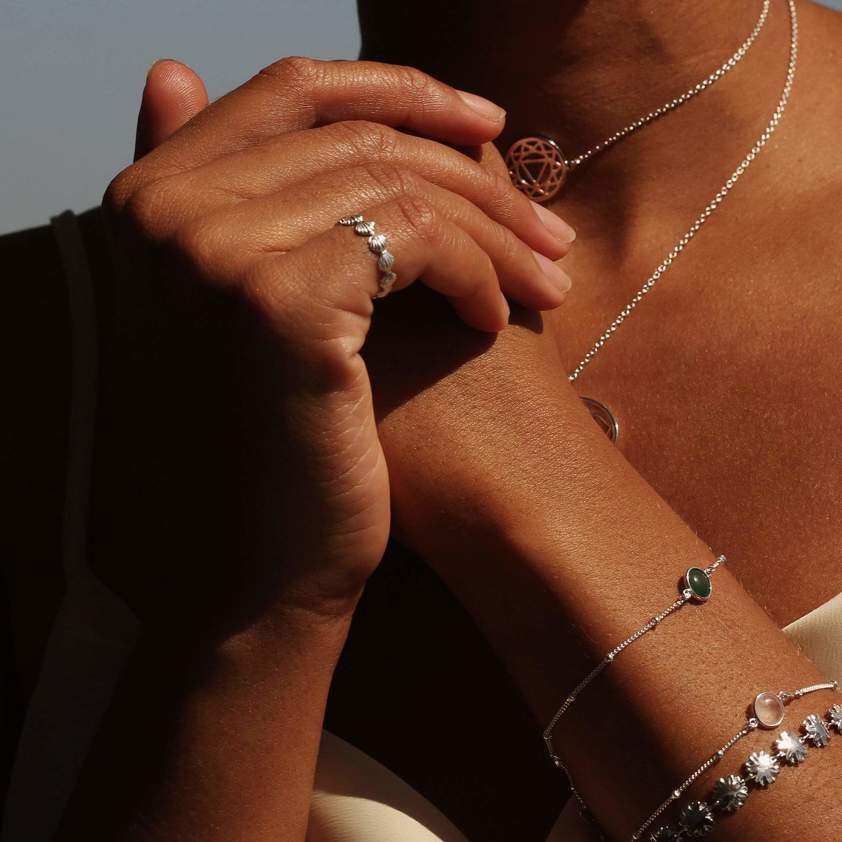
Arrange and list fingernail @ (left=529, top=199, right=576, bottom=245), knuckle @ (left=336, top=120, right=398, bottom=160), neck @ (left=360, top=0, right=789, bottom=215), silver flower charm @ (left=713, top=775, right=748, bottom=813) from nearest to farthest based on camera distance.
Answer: silver flower charm @ (left=713, top=775, right=748, bottom=813) < knuckle @ (left=336, top=120, right=398, bottom=160) < fingernail @ (left=529, top=199, right=576, bottom=245) < neck @ (left=360, top=0, right=789, bottom=215)

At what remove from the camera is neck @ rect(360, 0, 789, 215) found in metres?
1.43

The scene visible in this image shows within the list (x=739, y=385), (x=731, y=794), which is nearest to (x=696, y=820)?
(x=731, y=794)

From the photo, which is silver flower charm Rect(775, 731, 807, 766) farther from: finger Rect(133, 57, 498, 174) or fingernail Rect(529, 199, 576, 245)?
finger Rect(133, 57, 498, 174)

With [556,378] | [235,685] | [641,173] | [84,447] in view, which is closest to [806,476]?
[556,378]

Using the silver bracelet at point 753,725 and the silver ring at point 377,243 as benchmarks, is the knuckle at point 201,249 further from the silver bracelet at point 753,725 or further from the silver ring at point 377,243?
the silver bracelet at point 753,725

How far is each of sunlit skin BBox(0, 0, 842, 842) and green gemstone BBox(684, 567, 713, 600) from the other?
0.02 metres

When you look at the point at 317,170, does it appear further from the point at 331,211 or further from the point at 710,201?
the point at 710,201

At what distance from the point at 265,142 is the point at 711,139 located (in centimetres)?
61

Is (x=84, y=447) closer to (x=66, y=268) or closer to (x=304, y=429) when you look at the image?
(x=66, y=268)

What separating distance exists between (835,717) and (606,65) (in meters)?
0.80

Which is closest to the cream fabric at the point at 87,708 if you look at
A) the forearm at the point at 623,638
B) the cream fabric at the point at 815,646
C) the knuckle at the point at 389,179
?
the cream fabric at the point at 815,646

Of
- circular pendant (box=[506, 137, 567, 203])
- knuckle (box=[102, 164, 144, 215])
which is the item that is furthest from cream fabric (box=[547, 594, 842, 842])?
knuckle (box=[102, 164, 144, 215])

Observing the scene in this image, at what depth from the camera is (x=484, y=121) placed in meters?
1.25

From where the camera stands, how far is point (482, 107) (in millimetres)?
1246
